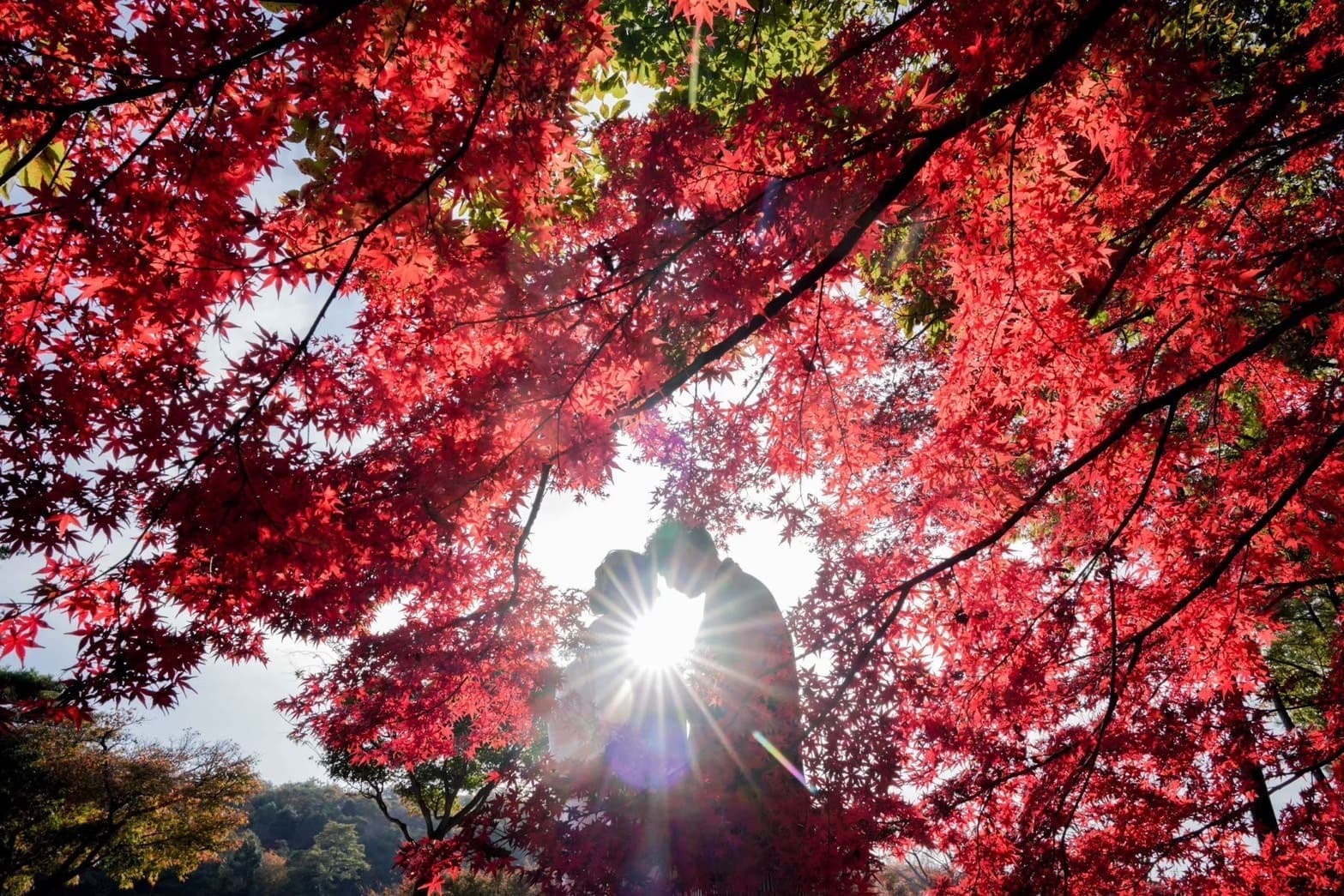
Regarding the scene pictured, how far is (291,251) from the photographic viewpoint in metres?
2.72

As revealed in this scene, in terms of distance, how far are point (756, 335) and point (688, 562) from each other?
249 inches

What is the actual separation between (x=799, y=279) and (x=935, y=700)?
349 cm

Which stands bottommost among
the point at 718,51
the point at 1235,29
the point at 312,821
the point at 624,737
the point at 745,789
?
the point at 745,789

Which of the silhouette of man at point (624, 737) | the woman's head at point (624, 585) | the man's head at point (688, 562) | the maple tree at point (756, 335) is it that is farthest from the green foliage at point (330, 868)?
the maple tree at point (756, 335)

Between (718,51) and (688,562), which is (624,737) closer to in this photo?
(688,562)

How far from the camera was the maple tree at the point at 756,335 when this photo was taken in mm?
2807

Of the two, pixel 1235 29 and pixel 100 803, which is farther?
pixel 100 803

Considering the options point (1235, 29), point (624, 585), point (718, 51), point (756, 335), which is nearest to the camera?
point (756, 335)

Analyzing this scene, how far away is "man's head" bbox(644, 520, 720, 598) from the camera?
9523 mm

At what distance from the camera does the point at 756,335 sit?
395 cm

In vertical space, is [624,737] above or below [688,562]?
below

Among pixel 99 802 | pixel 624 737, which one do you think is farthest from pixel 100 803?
pixel 624 737

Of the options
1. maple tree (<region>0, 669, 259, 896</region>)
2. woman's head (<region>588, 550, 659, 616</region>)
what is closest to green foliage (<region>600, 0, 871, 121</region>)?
woman's head (<region>588, 550, 659, 616</region>)

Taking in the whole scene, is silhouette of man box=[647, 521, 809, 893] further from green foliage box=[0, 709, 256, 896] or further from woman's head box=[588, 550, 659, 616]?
green foliage box=[0, 709, 256, 896]
